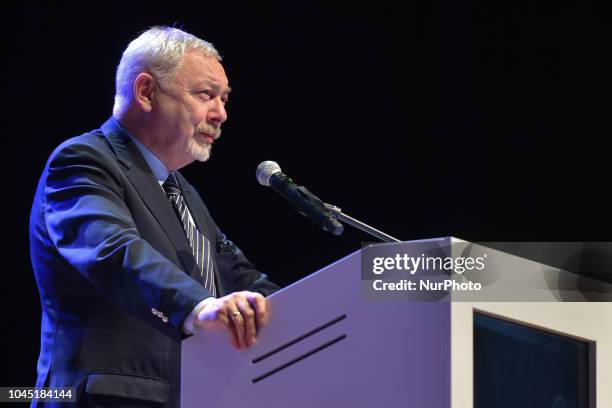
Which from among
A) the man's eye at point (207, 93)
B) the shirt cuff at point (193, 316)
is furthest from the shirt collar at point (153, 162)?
the shirt cuff at point (193, 316)

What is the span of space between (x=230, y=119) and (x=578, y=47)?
5.04 ft

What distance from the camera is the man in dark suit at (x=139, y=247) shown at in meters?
1.64

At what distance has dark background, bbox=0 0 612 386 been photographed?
350cm

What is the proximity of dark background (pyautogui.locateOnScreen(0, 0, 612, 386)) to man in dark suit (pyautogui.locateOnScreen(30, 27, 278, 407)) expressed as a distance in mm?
912

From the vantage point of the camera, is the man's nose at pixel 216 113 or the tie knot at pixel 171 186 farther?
the man's nose at pixel 216 113

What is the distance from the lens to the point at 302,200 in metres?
1.99

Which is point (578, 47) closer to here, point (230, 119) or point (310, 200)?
point (230, 119)

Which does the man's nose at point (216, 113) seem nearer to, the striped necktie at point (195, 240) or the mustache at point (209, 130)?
the mustache at point (209, 130)

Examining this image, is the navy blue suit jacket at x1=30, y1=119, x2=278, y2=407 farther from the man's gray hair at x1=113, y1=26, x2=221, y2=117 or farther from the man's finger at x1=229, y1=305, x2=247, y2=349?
the man's gray hair at x1=113, y1=26, x2=221, y2=117

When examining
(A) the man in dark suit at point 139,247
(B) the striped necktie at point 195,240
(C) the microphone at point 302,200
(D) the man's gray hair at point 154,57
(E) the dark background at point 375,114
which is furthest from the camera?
(E) the dark background at point 375,114

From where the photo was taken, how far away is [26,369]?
344 centimetres

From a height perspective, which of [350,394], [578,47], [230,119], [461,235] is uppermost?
A: [578,47]

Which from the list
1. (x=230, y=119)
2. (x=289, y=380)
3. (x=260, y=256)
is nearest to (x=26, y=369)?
(x=260, y=256)

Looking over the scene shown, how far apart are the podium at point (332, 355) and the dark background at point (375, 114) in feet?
7.01
